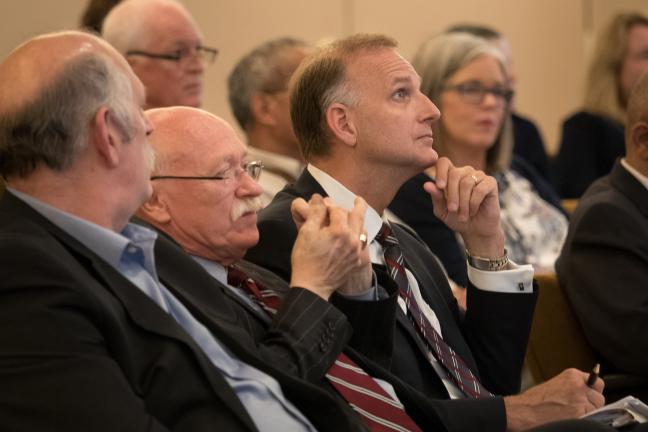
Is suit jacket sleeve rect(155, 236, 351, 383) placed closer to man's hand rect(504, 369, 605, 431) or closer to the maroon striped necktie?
the maroon striped necktie

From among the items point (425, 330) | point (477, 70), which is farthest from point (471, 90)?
point (425, 330)

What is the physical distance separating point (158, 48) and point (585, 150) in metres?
2.28

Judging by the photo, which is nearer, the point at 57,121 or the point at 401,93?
the point at 57,121

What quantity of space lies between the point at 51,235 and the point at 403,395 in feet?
2.77

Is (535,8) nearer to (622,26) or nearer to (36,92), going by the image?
(622,26)

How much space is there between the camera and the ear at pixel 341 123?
2803mm

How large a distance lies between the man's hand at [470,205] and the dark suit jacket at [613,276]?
1.47ft

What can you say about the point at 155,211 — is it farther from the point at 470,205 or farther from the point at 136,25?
the point at 136,25

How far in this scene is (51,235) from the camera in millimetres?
1893

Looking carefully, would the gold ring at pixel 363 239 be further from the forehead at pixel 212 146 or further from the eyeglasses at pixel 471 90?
the eyeglasses at pixel 471 90

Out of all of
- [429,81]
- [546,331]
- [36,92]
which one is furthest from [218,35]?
[36,92]

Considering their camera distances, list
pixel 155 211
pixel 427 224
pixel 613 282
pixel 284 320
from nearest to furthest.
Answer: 1. pixel 284 320
2. pixel 155 211
3. pixel 613 282
4. pixel 427 224

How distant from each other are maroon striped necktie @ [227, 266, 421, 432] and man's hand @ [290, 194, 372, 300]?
0.17m

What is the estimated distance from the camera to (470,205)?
9.21ft
